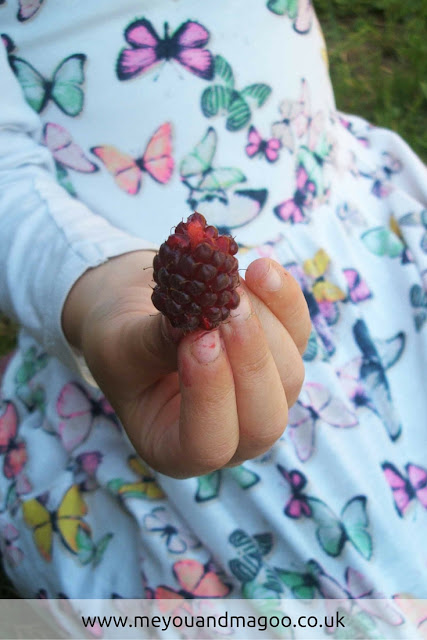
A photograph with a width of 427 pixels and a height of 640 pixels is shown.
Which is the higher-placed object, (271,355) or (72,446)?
(271,355)

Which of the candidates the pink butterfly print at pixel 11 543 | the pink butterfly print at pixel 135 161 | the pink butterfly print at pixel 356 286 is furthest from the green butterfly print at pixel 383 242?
the pink butterfly print at pixel 11 543

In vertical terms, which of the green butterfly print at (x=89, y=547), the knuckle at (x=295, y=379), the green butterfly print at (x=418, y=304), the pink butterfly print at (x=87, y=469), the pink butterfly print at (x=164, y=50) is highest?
the pink butterfly print at (x=164, y=50)

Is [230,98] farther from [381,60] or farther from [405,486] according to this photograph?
[381,60]

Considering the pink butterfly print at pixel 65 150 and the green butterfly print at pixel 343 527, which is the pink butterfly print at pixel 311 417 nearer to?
the green butterfly print at pixel 343 527

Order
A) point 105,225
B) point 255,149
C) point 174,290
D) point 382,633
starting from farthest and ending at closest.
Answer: point 255,149
point 105,225
point 382,633
point 174,290

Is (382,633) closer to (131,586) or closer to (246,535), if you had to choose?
(246,535)

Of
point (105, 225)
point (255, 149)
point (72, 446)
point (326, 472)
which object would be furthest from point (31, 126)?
point (326, 472)

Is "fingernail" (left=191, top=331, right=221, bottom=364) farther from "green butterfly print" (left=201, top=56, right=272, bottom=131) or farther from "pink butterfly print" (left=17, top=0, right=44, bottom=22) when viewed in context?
"pink butterfly print" (left=17, top=0, right=44, bottom=22)

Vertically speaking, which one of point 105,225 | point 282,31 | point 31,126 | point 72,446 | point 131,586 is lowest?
point 131,586

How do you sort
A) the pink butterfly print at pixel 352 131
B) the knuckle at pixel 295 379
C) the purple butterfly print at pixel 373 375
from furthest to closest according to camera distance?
the pink butterfly print at pixel 352 131, the purple butterfly print at pixel 373 375, the knuckle at pixel 295 379
